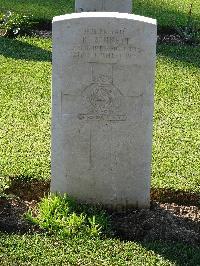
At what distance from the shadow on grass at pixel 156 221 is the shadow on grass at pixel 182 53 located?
15.4 feet

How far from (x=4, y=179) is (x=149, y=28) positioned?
1.93 meters

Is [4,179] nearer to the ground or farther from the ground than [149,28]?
nearer to the ground

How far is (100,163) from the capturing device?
560cm

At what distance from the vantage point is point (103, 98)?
5.41 metres

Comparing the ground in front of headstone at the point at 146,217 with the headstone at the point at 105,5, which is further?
the headstone at the point at 105,5

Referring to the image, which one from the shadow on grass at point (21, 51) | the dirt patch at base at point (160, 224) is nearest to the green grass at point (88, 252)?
the dirt patch at base at point (160, 224)

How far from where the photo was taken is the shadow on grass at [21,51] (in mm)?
10352

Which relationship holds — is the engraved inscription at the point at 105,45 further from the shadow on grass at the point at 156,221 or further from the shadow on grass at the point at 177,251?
the shadow on grass at the point at 177,251

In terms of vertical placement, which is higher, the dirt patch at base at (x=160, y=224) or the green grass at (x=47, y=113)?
the green grass at (x=47, y=113)

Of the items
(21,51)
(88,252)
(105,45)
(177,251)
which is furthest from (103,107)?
(21,51)

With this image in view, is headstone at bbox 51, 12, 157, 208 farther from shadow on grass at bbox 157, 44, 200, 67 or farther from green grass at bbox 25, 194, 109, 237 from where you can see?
shadow on grass at bbox 157, 44, 200, 67

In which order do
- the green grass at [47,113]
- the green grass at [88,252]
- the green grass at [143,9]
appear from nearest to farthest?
1. the green grass at [88,252]
2. the green grass at [47,113]
3. the green grass at [143,9]

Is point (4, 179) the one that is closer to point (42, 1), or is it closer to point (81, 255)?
point (81, 255)

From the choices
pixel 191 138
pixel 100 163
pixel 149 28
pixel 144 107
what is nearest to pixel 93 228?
pixel 100 163
